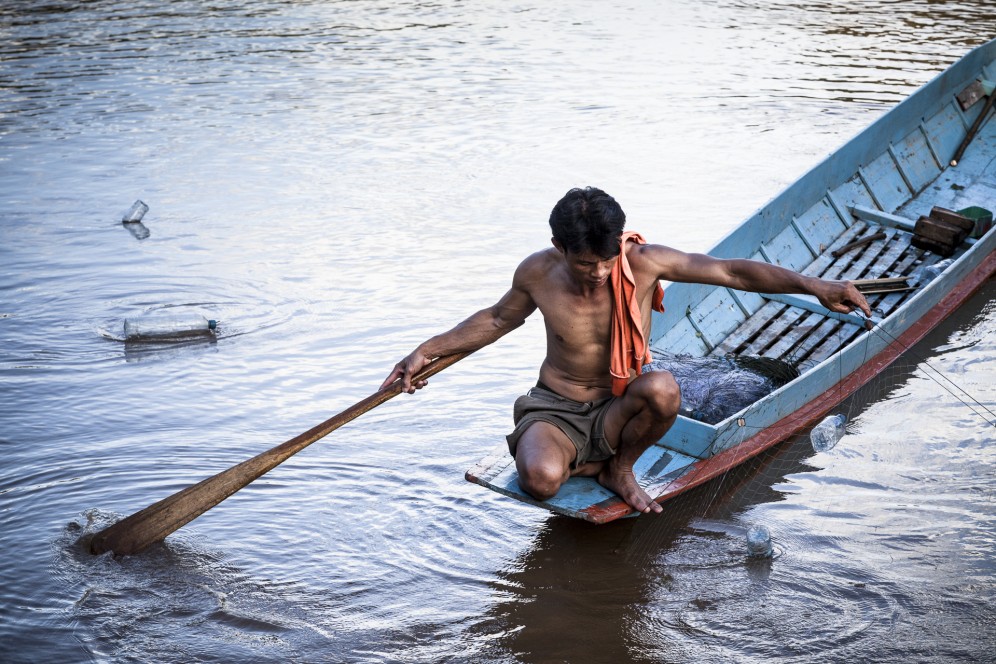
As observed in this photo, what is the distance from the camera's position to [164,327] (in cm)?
613

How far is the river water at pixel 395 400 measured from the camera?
147 inches

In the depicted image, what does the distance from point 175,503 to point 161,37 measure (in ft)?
39.5

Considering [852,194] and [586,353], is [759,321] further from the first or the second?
[586,353]

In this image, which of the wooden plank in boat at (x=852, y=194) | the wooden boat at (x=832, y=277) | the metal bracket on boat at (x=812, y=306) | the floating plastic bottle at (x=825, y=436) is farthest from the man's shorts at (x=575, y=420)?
the wooden plank in boat at (x=852, y=194)

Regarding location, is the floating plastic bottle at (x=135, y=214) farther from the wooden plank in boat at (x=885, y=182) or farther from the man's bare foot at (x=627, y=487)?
the wooden plank in boat at (x=885, y=182)

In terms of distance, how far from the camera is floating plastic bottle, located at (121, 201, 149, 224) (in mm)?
7812

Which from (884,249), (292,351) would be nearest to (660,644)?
(292,351)

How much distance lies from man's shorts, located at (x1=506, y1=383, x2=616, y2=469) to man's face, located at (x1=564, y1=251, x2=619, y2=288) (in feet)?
1.86

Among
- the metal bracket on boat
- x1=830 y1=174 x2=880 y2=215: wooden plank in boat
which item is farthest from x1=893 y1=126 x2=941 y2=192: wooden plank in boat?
the metal bracket on boat

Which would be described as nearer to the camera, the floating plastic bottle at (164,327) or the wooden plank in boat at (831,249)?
the floating plastic bottle at (164,327)

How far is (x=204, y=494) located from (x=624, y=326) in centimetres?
174

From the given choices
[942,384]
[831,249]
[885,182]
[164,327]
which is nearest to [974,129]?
[885,182]

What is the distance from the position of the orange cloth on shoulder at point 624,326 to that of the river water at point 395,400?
2.54ft

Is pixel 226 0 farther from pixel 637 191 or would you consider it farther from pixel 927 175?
pixel 927 175
